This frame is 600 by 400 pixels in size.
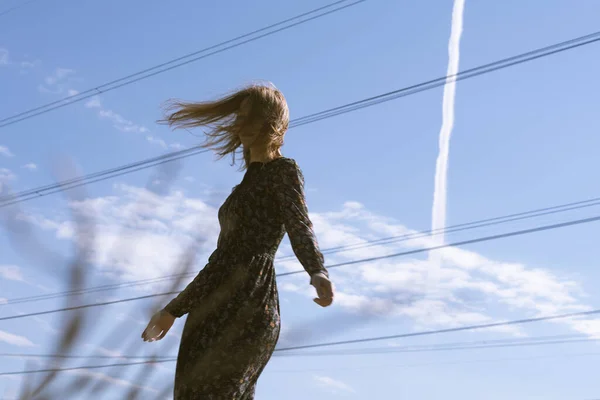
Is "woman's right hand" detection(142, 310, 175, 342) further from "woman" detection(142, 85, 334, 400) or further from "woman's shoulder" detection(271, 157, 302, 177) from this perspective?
"woman's shoulder" detection(271, 157, 302, 177)

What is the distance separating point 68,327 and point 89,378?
47mm

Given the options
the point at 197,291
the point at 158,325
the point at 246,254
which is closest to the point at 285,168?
the point at 246,254

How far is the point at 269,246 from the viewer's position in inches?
84.3


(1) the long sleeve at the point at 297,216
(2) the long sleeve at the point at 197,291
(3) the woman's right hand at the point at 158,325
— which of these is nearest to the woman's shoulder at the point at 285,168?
(1) the long sleeve at the point at 297,216

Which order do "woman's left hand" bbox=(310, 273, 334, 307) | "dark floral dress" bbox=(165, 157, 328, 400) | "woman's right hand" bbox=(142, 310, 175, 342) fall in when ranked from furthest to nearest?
"woman's right hand" bbox=(142, 310, 175, 342) → "dark floral dress" bbox=(165, 157, 328, 400) → "woman's left hand" bbox=(310, 273, 334, 307)

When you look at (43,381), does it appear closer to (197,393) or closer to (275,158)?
(197,393)

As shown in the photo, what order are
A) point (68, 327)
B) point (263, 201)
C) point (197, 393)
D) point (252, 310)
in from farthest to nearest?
point (263, 201) → point (252, 310) → point (197, 393) → point (68, 327)

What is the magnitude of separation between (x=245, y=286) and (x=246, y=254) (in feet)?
0.38

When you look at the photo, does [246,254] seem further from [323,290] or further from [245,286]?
[323,290]

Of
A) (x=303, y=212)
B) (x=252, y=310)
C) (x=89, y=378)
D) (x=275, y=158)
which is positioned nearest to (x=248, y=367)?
(x=252, y=310)

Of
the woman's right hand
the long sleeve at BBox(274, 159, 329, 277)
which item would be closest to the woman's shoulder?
the long sleeve at BBox(274, 159, 329, 277)

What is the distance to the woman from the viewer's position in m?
1.96

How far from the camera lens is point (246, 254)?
212cm

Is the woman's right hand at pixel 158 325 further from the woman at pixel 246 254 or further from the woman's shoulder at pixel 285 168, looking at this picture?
the woman's shoulder at pixel 285 168
